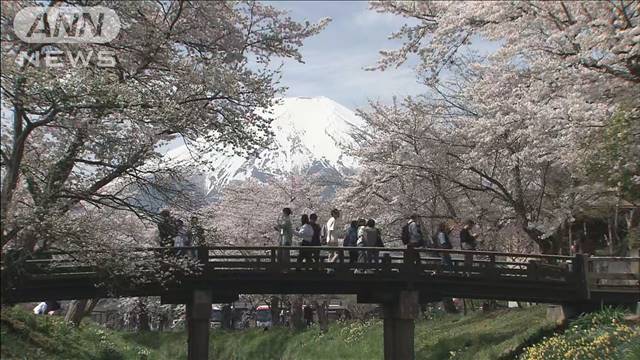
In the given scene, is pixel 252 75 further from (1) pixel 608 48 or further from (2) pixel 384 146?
(2) pixel 384 146

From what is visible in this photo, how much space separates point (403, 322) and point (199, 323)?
5738 millimetres

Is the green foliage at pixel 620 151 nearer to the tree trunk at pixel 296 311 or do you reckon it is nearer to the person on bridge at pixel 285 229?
the person on bridge at pixel 285 229

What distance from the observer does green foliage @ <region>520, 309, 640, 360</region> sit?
48.3 feet

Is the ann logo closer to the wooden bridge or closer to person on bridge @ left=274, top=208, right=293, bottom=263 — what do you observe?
the wooden bridge

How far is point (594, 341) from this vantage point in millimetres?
16016

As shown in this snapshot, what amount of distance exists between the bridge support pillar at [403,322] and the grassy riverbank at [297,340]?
2.90 m

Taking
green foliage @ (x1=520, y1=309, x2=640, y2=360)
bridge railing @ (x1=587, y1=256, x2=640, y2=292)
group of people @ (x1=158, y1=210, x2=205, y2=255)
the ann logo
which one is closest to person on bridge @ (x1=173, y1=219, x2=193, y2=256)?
group of people @ (x1=158, y1=210, x2=205, y2=255)

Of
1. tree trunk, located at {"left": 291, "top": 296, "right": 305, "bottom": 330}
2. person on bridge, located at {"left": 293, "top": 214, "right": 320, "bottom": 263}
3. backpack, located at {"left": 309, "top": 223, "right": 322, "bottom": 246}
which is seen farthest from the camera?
tree trunk, located at {"left": 291, "top": 296, "right": 305, "bottom": 330}

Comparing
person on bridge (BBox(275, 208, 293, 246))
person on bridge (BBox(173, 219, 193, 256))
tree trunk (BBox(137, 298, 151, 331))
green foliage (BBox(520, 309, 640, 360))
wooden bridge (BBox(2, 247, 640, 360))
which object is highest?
person on bridge (BBox(275, 208, 293, 246))

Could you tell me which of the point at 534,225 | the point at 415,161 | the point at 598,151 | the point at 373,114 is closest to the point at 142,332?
the point at 373,114

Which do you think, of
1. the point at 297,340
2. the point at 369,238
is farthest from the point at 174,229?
the point at 297,340

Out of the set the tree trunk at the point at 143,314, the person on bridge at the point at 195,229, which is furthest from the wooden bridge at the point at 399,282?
the tree trunk at the point at 143,314

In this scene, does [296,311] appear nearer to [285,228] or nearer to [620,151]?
[285,228]

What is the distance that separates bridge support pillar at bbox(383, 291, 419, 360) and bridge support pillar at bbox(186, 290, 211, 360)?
208 inches
